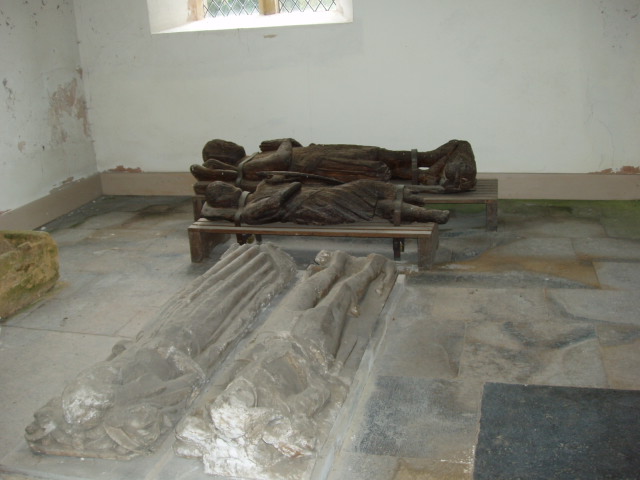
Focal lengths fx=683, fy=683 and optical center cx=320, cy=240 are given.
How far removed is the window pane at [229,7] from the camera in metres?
8.01

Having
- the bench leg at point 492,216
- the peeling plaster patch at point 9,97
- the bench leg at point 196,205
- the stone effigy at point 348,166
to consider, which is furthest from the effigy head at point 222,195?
the peeling plaster patch at point 9,97

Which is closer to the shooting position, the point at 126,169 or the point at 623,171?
the point at 623,171

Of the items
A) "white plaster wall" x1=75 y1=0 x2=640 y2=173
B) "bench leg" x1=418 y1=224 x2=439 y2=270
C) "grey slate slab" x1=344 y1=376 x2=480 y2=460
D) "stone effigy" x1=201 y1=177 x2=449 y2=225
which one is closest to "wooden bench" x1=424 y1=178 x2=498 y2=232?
"stone effigy" x1=201 y1=177 x2=449 y2=225

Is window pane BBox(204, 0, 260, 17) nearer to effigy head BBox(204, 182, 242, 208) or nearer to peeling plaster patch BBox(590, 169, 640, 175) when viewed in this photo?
effigy head BBox(204, 182, 242, 208)

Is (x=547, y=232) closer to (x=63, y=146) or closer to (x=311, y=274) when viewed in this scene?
(x=311, y=274)

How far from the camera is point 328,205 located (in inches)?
214

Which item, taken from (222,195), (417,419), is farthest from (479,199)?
(417,419)

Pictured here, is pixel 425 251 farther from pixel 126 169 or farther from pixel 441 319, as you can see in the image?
pixel 126 169

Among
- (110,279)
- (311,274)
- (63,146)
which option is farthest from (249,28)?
(311,274)

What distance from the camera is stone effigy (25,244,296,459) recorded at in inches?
110

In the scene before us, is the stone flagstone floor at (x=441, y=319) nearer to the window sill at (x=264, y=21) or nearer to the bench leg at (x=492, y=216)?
the bench leg at (x=492, y=216)

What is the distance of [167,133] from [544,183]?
165 inches

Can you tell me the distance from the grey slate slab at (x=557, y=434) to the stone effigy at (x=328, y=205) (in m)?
2.13

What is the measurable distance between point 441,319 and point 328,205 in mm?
1499
